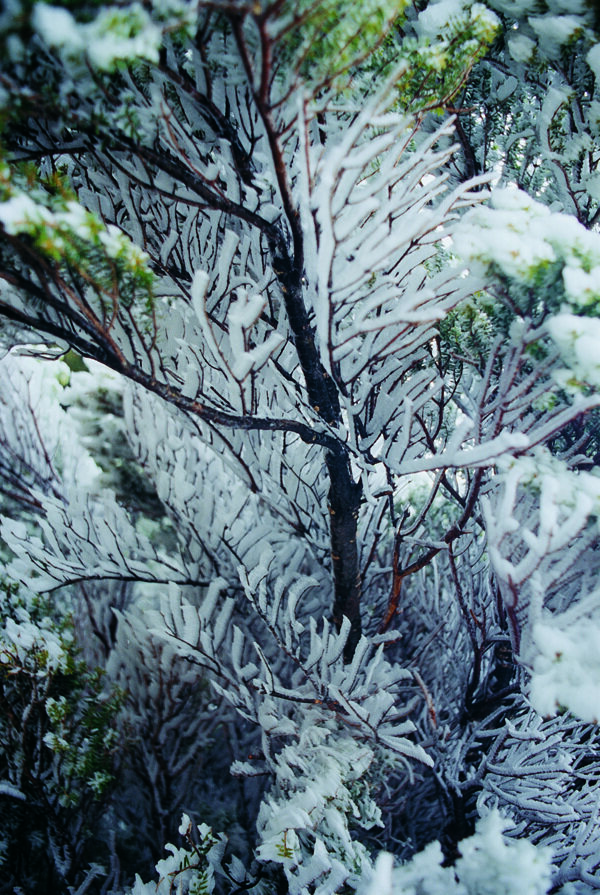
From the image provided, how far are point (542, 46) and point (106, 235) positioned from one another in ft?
4.72

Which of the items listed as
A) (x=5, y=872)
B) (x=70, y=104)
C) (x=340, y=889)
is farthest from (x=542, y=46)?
(x=5, y=872)

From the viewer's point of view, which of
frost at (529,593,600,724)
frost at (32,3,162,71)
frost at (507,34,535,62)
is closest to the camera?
frost at (32,3,162,71)

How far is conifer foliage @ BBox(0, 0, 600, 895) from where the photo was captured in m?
0.97

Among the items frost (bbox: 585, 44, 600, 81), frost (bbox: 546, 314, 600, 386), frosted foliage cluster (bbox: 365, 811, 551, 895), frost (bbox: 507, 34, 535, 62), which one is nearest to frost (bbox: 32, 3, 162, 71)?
frost (bbox: 546, 314, 600, 386)

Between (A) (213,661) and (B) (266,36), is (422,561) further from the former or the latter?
(B) (266,36)

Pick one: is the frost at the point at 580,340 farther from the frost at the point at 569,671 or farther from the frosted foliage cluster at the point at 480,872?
the frosted foliage cluster at the point at 480,872

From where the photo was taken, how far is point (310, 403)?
4.94 feet

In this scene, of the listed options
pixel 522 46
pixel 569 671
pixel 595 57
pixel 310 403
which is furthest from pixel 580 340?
pixel 522 46

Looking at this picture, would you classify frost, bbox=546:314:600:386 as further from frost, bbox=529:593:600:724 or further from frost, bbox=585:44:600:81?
frost, bbox=585:44:600:81

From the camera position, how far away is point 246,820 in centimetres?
280

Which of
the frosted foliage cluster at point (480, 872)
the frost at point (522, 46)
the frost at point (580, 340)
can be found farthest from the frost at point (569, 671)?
the frost at point (522, 46)

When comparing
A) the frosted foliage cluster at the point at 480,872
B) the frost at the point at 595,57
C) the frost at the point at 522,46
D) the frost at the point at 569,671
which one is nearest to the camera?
the frost at the point at 569,671

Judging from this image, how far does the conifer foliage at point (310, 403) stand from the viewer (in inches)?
38.1

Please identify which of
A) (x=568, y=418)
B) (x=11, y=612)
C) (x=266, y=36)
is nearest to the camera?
(x=266, y=36)
